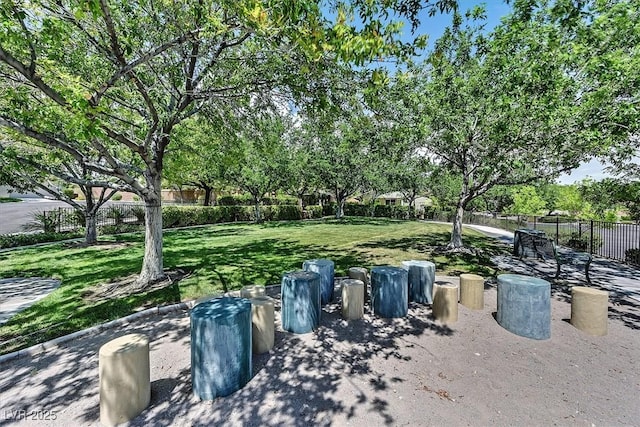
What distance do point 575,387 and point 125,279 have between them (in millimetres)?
8927

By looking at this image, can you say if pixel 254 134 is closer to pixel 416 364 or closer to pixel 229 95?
pixel 229 95

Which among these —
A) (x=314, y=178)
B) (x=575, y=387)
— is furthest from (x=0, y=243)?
(x=314, y=178)

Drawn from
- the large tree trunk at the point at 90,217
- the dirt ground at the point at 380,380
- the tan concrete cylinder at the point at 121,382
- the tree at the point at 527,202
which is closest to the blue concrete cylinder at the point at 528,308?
the dirt ground at the point at 380,380

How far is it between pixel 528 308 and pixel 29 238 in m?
→ 18.1

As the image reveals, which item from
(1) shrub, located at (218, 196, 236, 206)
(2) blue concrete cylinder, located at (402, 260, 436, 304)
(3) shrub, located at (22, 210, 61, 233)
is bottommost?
(2) blue concrete cylinder, located at (402, 260, 436, 304)

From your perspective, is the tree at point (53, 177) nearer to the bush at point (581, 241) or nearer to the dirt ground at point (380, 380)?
the dirt ground at point (380, 380)

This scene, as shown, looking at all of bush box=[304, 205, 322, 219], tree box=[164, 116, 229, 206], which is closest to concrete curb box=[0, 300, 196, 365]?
tree box=[164, 116, 229, 206]

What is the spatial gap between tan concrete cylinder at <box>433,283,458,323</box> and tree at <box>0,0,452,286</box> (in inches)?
153

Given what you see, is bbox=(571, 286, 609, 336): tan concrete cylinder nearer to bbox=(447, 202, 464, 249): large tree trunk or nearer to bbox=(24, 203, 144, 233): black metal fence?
bbox=(447, 202, 464, 249): large tree trunk

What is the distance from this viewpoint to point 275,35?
163 inches

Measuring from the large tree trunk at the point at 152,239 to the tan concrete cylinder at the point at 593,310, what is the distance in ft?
27.7

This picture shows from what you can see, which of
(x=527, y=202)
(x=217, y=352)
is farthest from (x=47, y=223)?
(x=527, y=202)

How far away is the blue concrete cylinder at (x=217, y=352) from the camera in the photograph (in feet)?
10.4

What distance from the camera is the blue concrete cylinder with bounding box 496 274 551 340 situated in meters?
4.51
